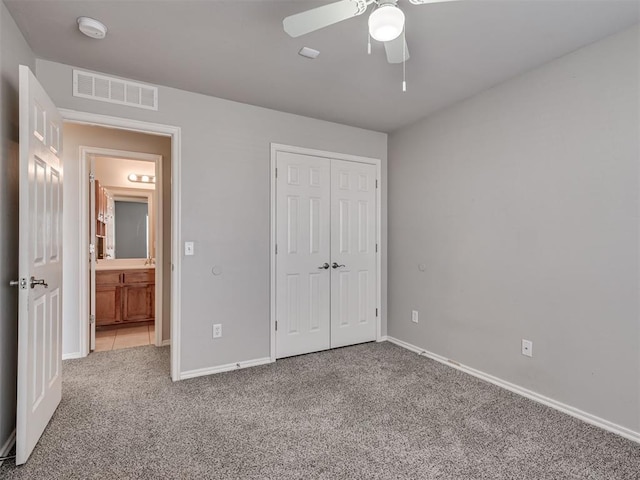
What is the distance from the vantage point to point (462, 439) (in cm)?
196

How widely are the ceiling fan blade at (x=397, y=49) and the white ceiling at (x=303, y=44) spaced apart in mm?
239

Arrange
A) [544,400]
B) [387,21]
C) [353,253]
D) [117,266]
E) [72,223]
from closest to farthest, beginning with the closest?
[387,21], [544,400], [72,223], [353,253], [117,266]

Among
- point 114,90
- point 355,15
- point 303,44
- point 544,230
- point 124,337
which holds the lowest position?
point 124,337

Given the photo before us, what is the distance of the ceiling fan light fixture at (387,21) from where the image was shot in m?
1.39

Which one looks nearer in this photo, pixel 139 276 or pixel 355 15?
pixel 355 15

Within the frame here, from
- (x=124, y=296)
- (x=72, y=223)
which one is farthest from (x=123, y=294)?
(x=72, y=223)

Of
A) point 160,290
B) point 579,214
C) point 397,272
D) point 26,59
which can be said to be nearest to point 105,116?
point 26,59

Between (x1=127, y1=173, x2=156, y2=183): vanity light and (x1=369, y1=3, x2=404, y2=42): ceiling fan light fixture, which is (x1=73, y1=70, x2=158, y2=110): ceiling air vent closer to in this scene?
(x1=369, y1=3, x2=404, y2=42): ceiling fan light fixture

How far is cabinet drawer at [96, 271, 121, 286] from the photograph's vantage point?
430cm

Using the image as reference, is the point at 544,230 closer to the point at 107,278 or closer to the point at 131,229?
the point at 107,278

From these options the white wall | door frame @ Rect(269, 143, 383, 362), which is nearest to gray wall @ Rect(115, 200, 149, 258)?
the white wall

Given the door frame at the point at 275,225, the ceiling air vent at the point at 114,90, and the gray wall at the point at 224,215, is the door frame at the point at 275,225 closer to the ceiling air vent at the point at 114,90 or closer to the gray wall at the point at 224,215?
the gray wall at the point at 224,215

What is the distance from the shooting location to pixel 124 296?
4438mm

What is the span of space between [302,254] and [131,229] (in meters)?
3.00
